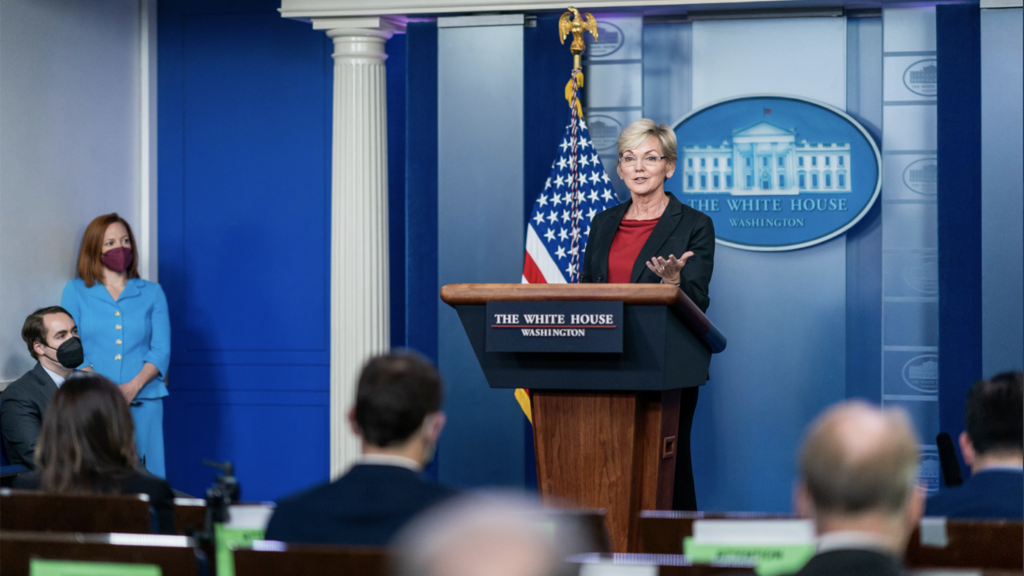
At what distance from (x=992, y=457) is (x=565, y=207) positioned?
10.2ft

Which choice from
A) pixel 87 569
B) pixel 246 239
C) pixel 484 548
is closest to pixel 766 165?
pixel 246 239

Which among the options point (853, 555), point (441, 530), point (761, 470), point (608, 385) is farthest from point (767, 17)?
point (441, 530)

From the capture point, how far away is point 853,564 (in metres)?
1.39

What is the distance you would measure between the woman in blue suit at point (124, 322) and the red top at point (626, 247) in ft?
9.40

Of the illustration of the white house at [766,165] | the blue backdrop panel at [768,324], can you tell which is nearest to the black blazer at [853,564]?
the blue backdrop panel at [768,324]

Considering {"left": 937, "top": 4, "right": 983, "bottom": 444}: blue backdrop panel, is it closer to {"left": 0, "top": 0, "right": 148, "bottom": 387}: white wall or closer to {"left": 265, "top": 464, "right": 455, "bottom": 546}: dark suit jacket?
{"left": 265, "top": 464, "right": 455, "bottom": 546}: dark suit jacket

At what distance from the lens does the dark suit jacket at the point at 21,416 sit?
462 centimetres

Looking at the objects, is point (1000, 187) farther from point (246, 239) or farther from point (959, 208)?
point (246, 239)

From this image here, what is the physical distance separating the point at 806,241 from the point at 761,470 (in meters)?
1.22

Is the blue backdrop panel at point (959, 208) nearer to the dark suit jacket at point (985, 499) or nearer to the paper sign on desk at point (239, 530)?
the dark suit jacket at point (985, 499)

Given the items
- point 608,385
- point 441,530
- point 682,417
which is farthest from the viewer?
point 682,417

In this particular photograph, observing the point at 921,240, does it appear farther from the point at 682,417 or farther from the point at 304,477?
the point at 304,477

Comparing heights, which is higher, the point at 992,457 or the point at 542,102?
the point at 542,102

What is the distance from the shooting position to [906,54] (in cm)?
536
